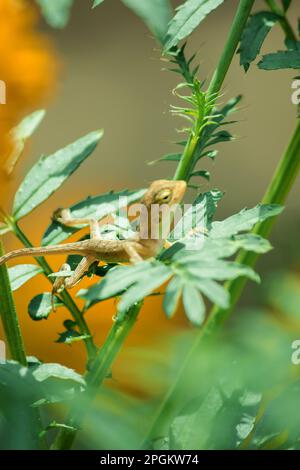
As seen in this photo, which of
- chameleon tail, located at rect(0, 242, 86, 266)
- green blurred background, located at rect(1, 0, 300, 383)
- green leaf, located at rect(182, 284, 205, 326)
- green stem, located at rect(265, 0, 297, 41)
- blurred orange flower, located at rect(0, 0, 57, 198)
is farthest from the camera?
green blurred background, located at rect(1, 0, 300, 383)

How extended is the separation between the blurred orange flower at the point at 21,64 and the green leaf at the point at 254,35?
32 centimetres

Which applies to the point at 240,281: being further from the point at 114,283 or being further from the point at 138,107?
the point at 138,107

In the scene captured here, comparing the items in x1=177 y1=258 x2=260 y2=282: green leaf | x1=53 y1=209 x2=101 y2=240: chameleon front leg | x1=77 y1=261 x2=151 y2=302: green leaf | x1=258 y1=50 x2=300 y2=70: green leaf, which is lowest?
x1=53 y1=209 x2=101 y2=240: chameleon front leg

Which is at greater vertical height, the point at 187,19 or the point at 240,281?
the point at 187,19

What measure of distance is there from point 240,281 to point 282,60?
147mm

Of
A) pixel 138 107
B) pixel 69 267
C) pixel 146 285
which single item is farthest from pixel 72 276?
pixel 138 107

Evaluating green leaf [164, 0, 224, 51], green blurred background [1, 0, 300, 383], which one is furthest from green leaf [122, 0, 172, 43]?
green blurred background [1, 0, 300, 383]

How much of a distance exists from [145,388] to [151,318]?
0.20m

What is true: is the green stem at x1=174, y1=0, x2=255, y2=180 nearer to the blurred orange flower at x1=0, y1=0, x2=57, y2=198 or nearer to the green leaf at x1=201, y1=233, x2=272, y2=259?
the green leaf at x1=201, y1=233, x2=272, y2=259

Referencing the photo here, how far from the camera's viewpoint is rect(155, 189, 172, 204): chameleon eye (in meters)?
0.39

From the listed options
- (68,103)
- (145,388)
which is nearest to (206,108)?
(145,388)

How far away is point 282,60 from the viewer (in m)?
0.49

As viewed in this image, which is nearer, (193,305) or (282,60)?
(193,305)

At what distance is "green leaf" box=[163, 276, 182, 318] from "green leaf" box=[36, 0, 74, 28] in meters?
0.17
